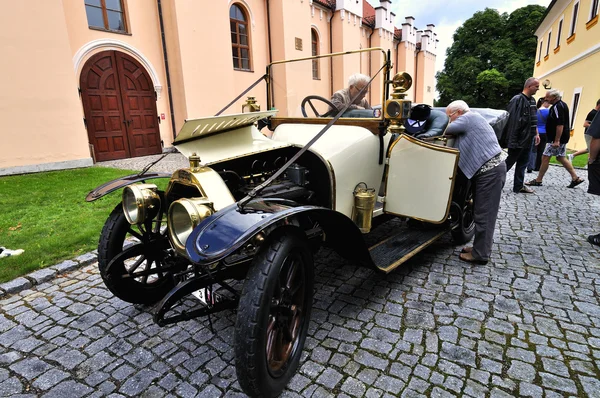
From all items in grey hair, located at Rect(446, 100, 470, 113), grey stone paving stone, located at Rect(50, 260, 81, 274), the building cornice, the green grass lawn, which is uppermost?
the building cornice

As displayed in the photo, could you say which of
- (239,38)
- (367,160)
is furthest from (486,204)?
(239,38)

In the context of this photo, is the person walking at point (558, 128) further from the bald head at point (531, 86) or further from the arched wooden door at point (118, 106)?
the arched wooden door at point (118, 106)

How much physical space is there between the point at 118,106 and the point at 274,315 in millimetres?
9893

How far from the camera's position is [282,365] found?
6.48 feet

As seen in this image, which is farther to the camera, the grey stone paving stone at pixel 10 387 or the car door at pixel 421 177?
the car door at pixel 421 177

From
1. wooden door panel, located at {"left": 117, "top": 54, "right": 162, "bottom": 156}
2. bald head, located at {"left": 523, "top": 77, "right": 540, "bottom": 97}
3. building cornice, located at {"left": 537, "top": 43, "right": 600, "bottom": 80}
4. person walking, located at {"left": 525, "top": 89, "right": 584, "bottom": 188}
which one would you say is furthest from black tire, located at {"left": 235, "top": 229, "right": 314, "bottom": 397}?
building cornice, located at {"left": 537, "top": 43, "right": 600, "bottom": 80}

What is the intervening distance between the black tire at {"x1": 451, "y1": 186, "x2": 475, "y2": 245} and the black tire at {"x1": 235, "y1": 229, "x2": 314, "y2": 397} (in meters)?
2.30

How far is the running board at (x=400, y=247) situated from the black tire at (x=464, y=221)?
0.77ft

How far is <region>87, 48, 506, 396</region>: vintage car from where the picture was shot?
1.77 m

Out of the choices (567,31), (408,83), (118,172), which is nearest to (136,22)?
(118,172)

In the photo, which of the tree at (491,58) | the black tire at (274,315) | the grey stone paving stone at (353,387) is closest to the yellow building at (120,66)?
the black tire at (274,315)

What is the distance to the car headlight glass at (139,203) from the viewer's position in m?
2.35

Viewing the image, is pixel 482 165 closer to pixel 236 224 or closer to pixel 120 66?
pixel 236 224

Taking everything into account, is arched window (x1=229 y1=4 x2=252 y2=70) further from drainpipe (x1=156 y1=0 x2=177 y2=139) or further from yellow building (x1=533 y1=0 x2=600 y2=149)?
yellow building (x1=533 y1=0 x2=600 y2=149)
